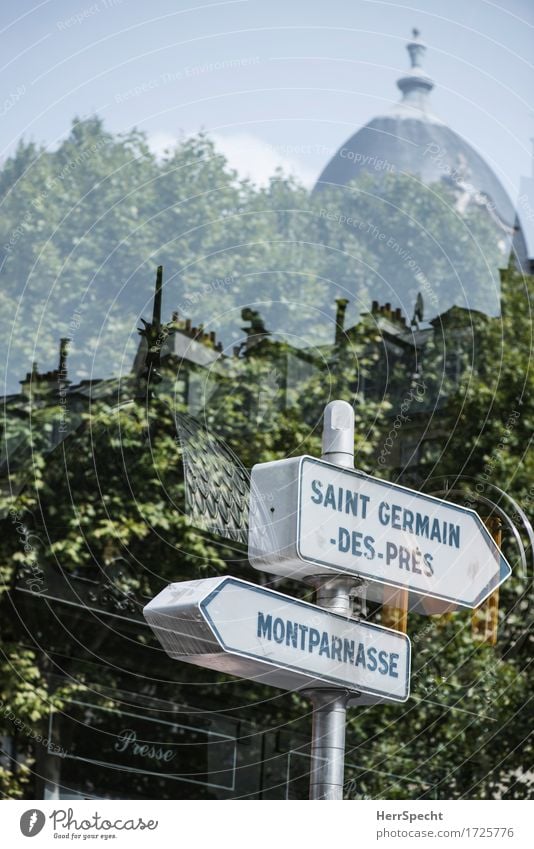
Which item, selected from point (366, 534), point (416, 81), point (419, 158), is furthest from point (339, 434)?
point (419, 158)

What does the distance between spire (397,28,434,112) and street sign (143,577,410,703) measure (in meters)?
5.86

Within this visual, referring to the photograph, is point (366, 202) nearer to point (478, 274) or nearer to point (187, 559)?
point (478, 274)

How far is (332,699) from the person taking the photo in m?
3.97

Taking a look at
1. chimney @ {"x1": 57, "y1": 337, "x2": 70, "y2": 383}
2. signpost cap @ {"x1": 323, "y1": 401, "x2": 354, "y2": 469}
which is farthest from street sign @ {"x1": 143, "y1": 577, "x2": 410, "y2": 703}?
chimney @ {"x1": 57, "y1": 337, "x2": 70, "y2": 383}

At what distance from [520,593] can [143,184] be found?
5.15m

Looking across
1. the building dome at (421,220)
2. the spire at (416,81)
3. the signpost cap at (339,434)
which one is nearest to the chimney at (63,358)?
the building dome at (421,220)

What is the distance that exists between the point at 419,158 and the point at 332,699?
33.7 feet

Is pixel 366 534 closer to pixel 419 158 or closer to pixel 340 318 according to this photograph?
pixel 340 318

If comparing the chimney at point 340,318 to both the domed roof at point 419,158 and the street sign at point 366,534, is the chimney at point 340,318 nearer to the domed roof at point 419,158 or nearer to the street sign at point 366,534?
the domed roof at point 419,158

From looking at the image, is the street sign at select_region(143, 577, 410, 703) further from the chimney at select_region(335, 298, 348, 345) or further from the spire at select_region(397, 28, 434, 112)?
the chimney at select_region(335, 298, 348, 345)

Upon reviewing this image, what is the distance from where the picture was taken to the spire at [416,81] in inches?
366

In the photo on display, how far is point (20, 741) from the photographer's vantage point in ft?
36.4

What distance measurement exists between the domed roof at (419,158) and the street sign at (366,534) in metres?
7.40

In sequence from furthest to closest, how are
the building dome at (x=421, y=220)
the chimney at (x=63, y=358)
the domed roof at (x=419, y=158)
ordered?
the building dome at (x=421, y=220), the domed roof at (x=419, y=158), the chimney at (x=63, y=358)
